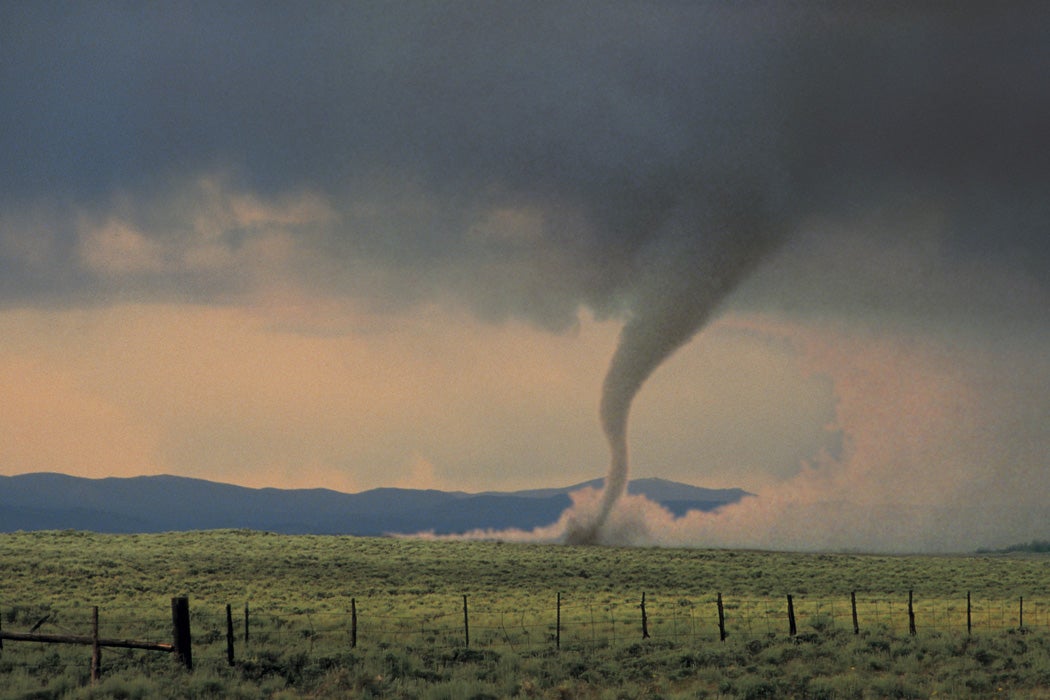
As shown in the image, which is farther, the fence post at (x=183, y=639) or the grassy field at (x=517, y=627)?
the grassy field at (x=517, y=627)

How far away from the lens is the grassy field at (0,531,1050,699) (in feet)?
95.1

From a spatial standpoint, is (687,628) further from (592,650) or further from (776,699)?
(776,699)

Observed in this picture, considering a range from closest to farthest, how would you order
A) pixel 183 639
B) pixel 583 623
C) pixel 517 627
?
pixel 183 639 → pixel 517 627 → pixel 583 623

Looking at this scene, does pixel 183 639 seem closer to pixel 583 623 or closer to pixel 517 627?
pixel 517 627

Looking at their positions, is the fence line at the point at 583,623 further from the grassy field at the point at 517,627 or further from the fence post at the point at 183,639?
the grassy field at the point at 517,627

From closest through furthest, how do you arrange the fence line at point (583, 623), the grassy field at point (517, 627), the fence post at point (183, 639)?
the fence post at point (183, 639), the grassy field at point (517, 627), the fence line at point (583, 623)

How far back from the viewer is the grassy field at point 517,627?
1142 inches

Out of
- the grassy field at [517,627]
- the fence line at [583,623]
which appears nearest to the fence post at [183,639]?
the fence line at [583,623]

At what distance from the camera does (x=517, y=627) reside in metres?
43.5

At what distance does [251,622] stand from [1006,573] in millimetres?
67363

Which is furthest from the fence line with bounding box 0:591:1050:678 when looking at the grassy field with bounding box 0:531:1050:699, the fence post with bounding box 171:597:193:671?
the grassy field with bounding box 0:531:1050:699

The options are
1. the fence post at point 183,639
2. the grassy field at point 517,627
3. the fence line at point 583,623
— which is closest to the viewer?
the fence post at point 183,639

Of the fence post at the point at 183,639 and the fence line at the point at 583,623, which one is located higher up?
the fence post at the point at 183,639

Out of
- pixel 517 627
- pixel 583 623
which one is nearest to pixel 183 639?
pixel 517 627
